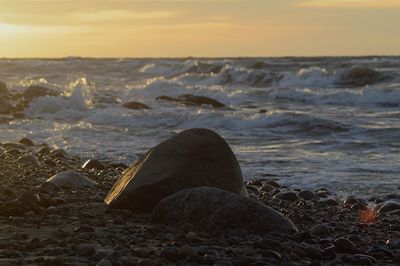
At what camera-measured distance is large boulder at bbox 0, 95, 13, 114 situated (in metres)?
21.8

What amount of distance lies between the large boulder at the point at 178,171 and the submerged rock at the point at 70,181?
1.12 metres

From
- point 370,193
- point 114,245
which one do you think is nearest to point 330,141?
point 370,193

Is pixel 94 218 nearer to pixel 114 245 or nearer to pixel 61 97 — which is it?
pixel 114 245

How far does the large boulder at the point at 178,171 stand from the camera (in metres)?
6.71

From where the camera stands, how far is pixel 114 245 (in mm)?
5168

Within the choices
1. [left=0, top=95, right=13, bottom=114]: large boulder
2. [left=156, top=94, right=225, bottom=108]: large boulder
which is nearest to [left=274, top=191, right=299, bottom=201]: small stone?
[left=0, top=95, right=13, bottom=114]: large boulder

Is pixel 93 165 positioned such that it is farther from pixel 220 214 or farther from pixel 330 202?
pixel 220 214

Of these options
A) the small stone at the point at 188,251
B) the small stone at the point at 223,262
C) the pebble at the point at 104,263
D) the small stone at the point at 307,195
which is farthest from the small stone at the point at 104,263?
the small stone at the point at 307,195

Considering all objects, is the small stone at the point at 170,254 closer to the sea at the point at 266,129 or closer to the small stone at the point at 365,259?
the small stone at the point at 365,259

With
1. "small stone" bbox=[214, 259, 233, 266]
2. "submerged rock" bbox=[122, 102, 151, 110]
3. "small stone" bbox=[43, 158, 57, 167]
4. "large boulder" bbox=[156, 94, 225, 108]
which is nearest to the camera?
"small stone" bbox=[214, 259, 233, 266]

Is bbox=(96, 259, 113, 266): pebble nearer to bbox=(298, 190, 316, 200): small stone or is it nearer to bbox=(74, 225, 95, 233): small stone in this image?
bbox=(74, 225, 95, 233): small stone

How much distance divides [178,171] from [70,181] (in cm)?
193

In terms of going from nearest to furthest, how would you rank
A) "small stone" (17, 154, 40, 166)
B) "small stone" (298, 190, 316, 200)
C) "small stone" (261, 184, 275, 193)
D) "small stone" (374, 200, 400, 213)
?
"small stone" (374, 200, 400, 213)
"small stone" (298, 190, 316, 200)
"small stone" (261, 184, 275, 193)
"small stone" (17, 154, 40, 166)

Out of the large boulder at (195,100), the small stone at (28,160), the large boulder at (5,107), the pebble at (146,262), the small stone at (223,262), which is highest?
the pebble at (146,262)
